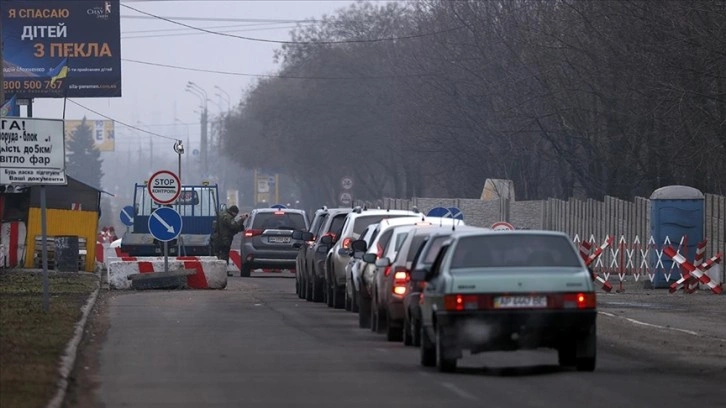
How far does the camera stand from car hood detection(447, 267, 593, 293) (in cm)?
1455

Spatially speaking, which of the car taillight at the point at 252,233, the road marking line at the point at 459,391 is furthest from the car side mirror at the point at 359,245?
the car taillight at the point at 252,233

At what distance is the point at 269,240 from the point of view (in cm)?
4028

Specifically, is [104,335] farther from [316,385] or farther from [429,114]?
[429,114]

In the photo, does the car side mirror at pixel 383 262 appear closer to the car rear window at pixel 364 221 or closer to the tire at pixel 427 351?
the tire at pixel 427 351

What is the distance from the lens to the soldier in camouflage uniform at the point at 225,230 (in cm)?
4178

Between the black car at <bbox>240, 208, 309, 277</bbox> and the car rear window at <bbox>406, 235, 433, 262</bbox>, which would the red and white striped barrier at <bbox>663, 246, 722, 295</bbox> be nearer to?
the black car at <bbox>240, 208, 309, 277</bbox>

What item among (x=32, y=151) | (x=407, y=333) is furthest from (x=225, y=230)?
(x=407, y=333)

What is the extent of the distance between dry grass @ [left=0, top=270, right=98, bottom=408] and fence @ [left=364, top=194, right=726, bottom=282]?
12.9 meters

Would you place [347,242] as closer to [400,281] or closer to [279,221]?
[400,281]

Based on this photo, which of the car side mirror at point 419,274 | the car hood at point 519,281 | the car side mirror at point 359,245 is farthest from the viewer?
the car side mirror at point 359,245

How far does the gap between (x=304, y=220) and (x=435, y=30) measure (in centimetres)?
3201

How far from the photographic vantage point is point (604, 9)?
46938 mm

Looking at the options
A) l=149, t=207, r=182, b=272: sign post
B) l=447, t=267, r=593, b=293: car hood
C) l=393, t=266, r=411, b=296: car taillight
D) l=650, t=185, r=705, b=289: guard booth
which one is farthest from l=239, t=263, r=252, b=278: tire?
l=447, t=267, r=593, b=293: car hood

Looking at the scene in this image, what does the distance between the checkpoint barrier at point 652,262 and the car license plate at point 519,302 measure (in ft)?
52.4
